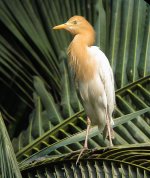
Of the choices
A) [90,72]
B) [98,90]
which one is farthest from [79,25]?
[98,90]

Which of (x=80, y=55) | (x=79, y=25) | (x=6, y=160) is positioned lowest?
(x=6, y=160)

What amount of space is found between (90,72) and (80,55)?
131 millimetres

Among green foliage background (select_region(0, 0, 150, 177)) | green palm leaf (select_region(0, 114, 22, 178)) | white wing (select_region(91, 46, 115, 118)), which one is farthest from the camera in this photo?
white wing (select_region(91, 46, 115, 118))

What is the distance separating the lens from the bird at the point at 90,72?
3754mm

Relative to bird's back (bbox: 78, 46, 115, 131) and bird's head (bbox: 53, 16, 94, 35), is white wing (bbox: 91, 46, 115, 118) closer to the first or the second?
bird's back (bbox: 78, 46, 115, 131)

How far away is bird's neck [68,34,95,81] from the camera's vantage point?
12.9 feet

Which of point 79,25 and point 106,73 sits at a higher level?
point 79,25

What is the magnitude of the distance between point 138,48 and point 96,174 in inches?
50.9

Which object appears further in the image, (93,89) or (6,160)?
(93,89)

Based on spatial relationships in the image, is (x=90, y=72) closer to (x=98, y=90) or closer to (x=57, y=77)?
(x=98, y=90)

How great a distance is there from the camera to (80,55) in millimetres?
3961

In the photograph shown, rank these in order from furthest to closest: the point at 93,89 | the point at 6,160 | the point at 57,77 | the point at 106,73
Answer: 1. the point at 57,77
2. the point at 93,89
3. the point at 106,73
4. the point at 6,160

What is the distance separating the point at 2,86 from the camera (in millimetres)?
4430

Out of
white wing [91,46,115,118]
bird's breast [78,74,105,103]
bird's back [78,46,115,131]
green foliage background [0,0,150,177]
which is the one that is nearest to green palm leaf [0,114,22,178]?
green foliage background [0,0,150,177]
